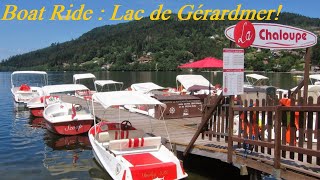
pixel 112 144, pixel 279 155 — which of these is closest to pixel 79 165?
pixel 112 144

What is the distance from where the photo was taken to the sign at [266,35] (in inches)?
337

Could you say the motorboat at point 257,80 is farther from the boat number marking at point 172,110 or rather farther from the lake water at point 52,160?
the lake water at point 52,160

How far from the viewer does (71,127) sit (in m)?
19.1

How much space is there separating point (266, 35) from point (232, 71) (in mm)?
1166

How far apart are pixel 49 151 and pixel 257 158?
434 inches

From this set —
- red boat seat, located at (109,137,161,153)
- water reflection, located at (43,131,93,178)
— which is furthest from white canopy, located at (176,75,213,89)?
red boat seat, located at (109,137,161,153)

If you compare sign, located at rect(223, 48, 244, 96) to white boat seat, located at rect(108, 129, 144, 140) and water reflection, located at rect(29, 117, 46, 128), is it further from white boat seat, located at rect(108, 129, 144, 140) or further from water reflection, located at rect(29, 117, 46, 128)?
water reflection, located at rect(29, 117, 46, 128)

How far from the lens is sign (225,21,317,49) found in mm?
8570

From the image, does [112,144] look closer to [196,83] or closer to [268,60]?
[196,83]

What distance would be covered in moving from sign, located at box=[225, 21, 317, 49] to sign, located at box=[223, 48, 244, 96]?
0.30 meters

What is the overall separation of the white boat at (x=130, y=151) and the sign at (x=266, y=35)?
3899 mm

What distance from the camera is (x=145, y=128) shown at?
1591cm

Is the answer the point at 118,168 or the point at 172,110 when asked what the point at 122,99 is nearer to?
the point at 118,168

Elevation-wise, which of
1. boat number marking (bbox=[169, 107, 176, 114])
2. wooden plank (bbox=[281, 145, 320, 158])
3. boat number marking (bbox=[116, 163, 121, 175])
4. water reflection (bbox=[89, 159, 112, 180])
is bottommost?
water reflection (bbox=[89, 159, 112, 180])
